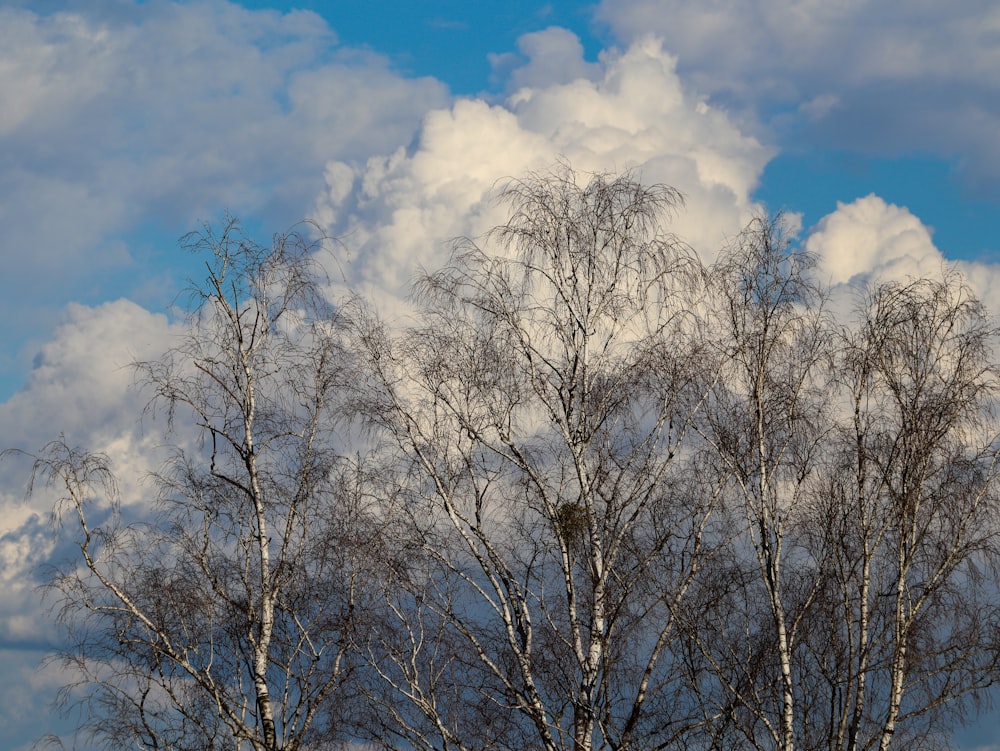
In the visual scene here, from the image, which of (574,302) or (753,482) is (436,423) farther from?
(753,482)

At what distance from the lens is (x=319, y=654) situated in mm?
19516

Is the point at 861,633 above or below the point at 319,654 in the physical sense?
below

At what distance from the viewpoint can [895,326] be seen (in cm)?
1783

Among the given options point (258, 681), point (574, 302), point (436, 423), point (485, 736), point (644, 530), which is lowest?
point (485, 736)

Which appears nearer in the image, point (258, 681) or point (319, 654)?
point (258, 681)

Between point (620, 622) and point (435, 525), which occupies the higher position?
point (435, 525)

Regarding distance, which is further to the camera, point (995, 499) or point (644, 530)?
point (644, 530)

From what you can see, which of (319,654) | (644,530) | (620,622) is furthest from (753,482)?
(319,654)

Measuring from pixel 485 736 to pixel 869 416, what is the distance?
8285 millimetres

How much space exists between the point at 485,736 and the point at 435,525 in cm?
355

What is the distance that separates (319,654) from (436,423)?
4.78 metres

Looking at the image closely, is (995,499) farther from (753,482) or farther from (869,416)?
(753,482)

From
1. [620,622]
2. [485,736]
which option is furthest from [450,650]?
[620,622]

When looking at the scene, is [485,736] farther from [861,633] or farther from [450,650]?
[861,633]
